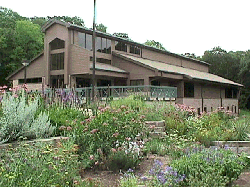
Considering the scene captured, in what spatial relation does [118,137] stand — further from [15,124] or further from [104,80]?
[104,80]

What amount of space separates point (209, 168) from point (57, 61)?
952 inches

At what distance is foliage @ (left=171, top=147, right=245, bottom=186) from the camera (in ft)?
13.4

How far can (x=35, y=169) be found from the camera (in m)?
4.14

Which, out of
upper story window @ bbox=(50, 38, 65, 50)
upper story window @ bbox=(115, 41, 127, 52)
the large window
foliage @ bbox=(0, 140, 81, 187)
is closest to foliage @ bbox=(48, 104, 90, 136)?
foliage @ bbox=(0, 140, 81, 187)

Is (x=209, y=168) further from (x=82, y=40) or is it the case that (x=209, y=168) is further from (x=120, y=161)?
(x=82, y=40)

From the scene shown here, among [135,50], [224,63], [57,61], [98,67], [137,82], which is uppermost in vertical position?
[224,63]

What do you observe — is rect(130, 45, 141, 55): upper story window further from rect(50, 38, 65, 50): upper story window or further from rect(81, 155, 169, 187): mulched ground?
rect(81, 155, 169, 187): mulched ground

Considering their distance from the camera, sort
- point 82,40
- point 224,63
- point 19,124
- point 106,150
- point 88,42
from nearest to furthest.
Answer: point 106,150 < point 19,124 < point 82,40 < point 88,42 < point 224,63

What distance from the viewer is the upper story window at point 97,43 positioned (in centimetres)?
2662

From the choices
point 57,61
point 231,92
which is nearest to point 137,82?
point 57,61

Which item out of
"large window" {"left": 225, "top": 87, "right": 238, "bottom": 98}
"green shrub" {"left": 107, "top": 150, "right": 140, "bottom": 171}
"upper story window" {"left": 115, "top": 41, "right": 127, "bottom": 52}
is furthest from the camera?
"large window" {"left": 225, "top": 87, "right": 238, "bottom": 98}

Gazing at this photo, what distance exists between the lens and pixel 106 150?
598 centimetres

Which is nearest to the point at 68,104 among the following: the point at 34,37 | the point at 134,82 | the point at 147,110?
the point at 147,110

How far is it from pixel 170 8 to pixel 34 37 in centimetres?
3808
